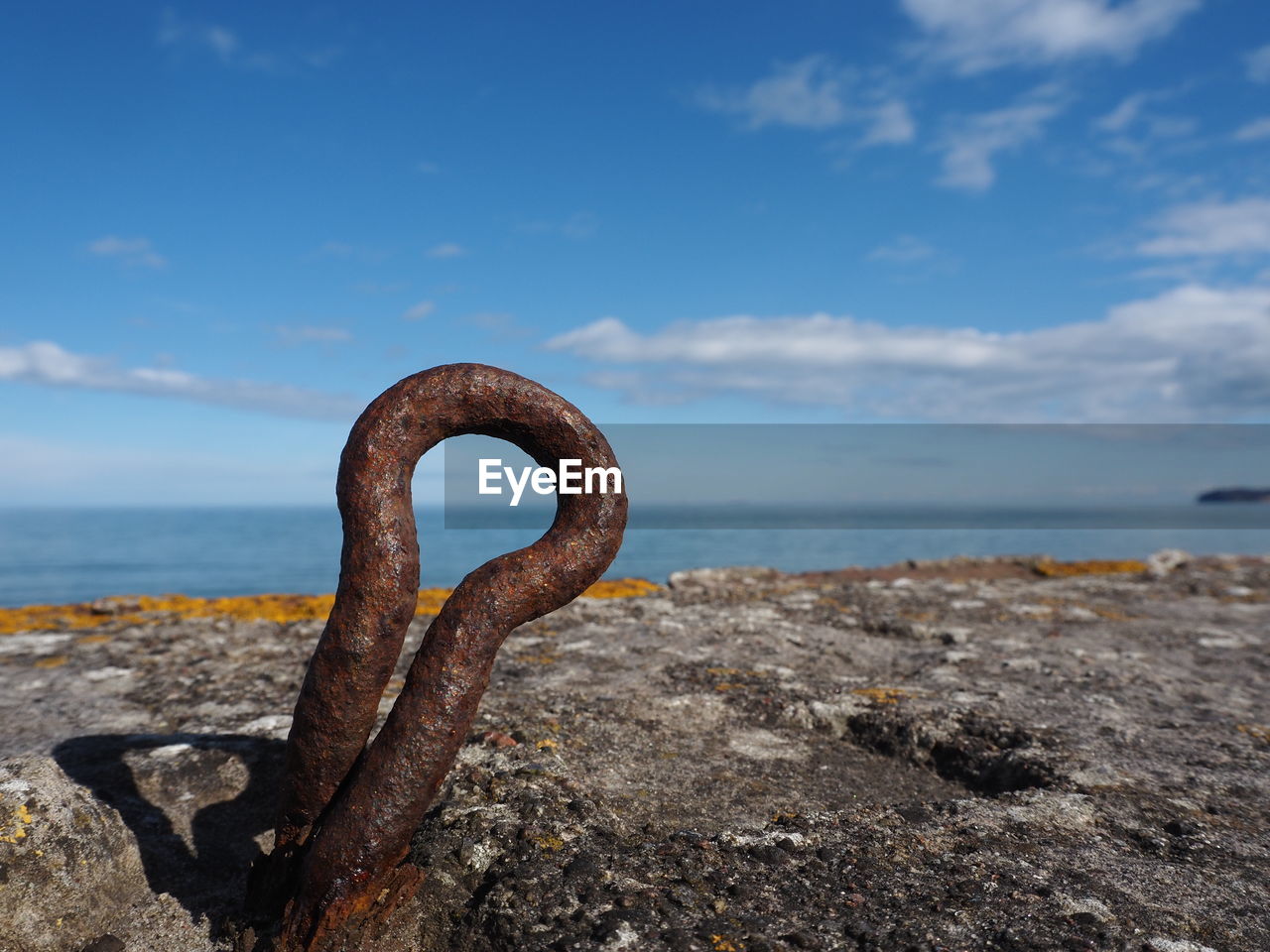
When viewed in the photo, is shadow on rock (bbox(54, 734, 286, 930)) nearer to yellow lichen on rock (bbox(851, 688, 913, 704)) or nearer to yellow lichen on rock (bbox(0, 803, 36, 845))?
yellow lichen on rock (bbox(0, 803, 36, 845))

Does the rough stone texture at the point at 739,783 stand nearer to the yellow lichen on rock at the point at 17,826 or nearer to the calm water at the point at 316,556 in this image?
the yellow lichen on rock at the point at 17,826

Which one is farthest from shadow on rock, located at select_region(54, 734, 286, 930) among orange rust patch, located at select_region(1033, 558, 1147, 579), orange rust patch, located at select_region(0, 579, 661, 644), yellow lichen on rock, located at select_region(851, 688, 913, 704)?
orange rust patch, located at select_region(1033, 558, 1147, 579)

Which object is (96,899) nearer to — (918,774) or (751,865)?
(751,865)

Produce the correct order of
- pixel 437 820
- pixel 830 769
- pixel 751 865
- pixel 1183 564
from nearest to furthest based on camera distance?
pixel 751 865 < pixel 437 820 < pixel 830 769 < pixel 1183 564

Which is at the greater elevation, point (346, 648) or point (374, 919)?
point (346, 648)

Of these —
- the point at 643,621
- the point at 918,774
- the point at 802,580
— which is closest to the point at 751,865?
the point at 918,774
